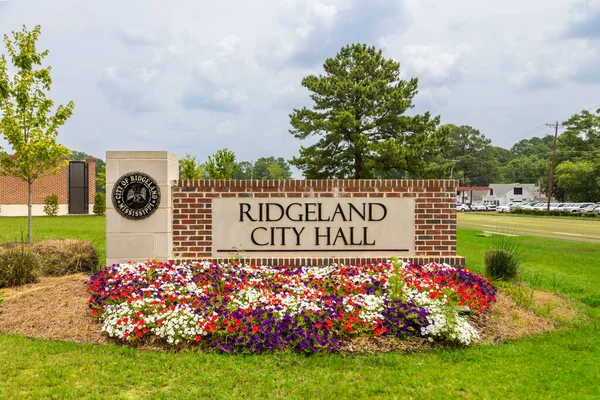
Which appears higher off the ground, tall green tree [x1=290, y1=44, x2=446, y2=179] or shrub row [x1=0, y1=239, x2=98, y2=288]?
tall green tree [x1=290, y1=44, x2=446, y2=179]

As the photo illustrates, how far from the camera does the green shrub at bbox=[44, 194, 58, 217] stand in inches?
1394

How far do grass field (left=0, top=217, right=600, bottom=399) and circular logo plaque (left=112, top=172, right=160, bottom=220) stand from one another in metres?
2.68

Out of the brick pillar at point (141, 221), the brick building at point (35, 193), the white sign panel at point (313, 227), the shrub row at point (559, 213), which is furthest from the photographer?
the shrub row at point (559, 213)

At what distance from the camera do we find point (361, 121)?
29500mm

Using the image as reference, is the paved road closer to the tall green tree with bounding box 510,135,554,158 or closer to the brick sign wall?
the brick sign wall

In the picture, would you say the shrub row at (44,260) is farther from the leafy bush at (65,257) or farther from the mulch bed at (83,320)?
the mulch bed at (83,320)

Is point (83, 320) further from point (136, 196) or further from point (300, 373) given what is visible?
point (300, 373)

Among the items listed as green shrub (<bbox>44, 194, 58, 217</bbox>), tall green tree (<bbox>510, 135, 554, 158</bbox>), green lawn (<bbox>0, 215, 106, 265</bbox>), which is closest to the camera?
green lawn (<bbox>0, 215, 106, 265</bbox>)

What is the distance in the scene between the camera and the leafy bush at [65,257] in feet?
27.3

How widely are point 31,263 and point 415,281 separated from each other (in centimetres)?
629

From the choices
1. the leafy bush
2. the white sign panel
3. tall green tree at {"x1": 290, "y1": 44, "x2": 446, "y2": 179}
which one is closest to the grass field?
the white sign panel

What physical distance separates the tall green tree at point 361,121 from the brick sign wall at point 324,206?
19901mm

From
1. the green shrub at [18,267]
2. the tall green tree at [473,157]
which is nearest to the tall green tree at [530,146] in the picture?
the tall green tree at [473,157]

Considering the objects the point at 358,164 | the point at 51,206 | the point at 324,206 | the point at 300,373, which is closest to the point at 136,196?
the point at 324,206
